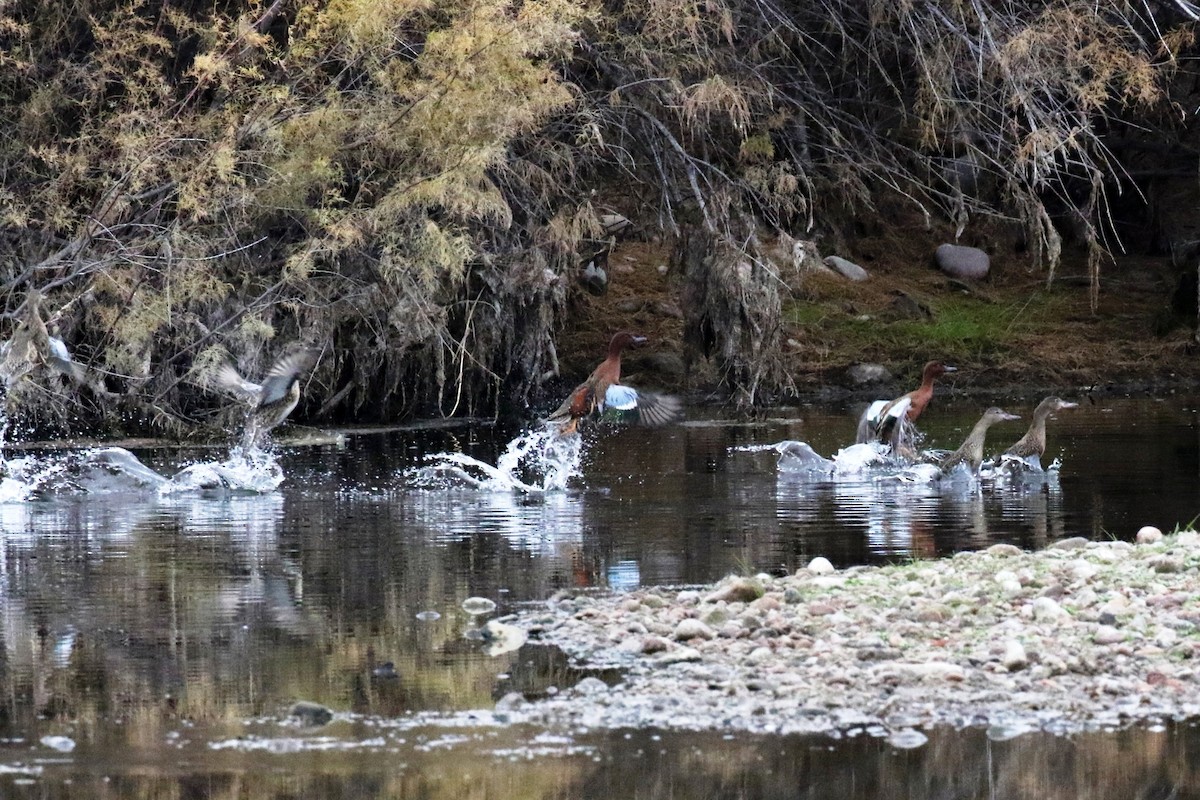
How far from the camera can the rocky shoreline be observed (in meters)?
5.85

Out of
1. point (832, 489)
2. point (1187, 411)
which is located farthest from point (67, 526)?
point (1187, 411)

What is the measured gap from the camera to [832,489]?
40.6ft

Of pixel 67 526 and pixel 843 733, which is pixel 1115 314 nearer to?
pixel 67 526

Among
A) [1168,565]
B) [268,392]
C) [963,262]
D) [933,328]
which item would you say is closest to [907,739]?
[1168,565]

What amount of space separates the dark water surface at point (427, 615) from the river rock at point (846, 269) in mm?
8836

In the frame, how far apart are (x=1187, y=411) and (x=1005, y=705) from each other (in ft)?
41.3

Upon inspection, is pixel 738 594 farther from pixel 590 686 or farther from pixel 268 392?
pixel 268 392

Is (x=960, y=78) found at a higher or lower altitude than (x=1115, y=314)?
higher

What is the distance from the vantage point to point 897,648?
655 centimetres

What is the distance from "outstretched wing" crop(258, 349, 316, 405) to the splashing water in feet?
3.99

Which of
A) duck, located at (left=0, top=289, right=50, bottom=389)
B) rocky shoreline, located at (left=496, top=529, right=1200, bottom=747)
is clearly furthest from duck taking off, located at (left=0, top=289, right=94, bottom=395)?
rocky shoreline, located at (left=496, top=529, right=1200, bottom=747)

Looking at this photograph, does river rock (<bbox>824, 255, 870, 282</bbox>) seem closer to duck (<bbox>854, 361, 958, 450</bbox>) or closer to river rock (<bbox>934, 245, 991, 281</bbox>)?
river rock (<bbox>934, 245, 991, 281</bbox>)

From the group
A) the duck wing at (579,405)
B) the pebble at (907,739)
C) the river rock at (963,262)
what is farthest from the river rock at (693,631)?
the river rock at (963,262)

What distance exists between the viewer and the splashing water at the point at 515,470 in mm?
12664
